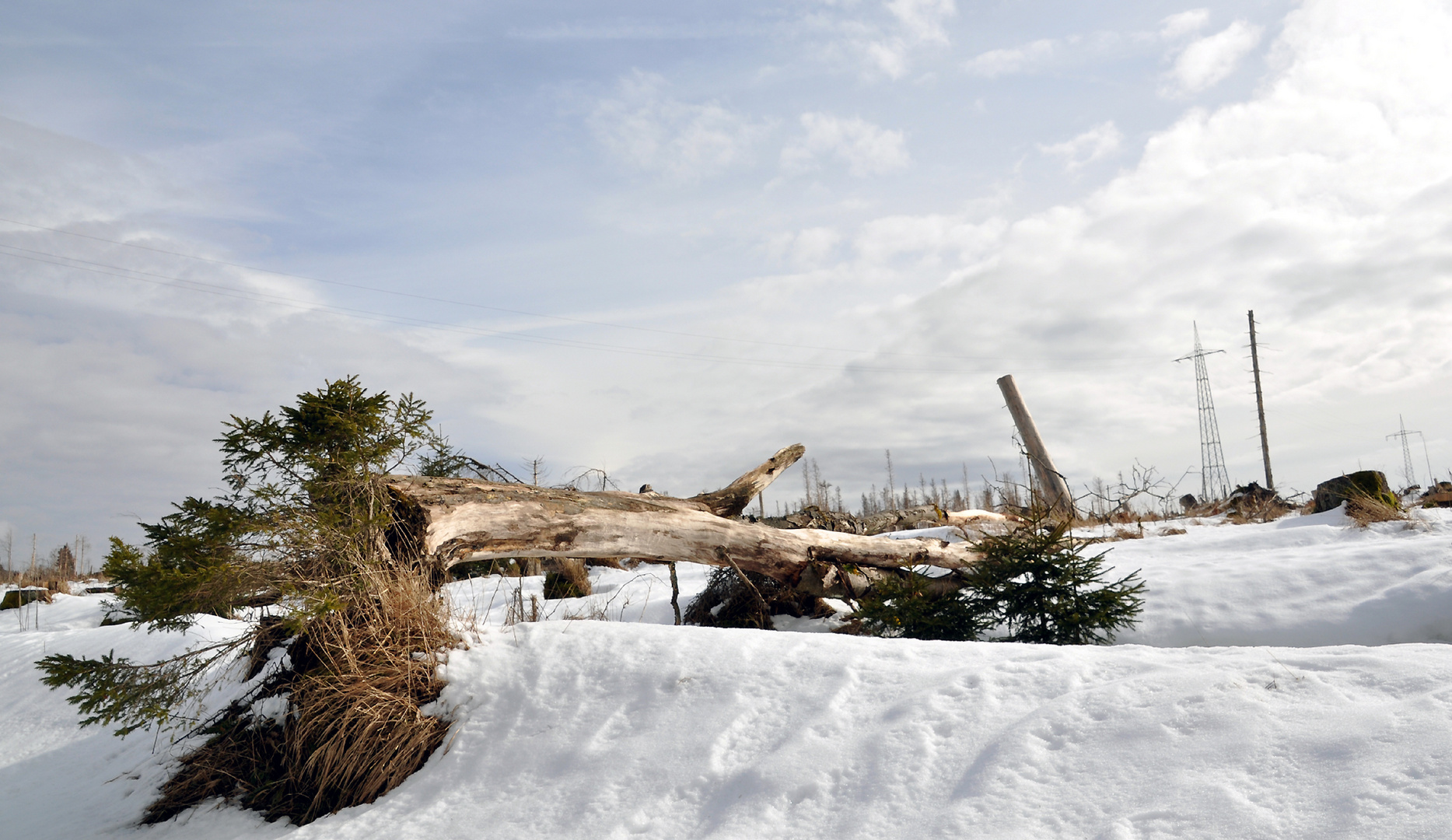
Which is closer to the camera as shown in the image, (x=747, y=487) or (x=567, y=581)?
(x=747, y=487)

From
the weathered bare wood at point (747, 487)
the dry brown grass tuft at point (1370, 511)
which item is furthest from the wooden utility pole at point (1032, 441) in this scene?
the weathered bare wood at point (747, 487)

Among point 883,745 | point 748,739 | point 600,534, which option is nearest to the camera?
point 883,745

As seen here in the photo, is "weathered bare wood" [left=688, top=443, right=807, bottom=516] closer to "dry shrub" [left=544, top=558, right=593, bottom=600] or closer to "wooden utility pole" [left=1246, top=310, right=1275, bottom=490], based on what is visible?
"dry shrub" [left=544, top=558, right=593, bottom=600]

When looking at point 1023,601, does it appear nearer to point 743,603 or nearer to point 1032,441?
point 743,603

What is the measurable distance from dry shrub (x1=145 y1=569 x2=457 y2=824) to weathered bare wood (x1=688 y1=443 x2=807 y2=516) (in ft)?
10.2

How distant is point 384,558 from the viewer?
496 cm

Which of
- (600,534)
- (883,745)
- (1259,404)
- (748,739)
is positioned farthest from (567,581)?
(1259,404)

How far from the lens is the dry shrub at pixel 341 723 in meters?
4.19

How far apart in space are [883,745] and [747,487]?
428 cm

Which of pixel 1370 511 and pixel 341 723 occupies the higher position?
pixel 1370 511

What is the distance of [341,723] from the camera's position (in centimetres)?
423

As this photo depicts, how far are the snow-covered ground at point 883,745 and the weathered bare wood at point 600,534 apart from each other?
2.60ft

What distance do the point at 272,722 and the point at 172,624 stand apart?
3.07 feet

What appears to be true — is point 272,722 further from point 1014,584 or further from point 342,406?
point 1014,584
